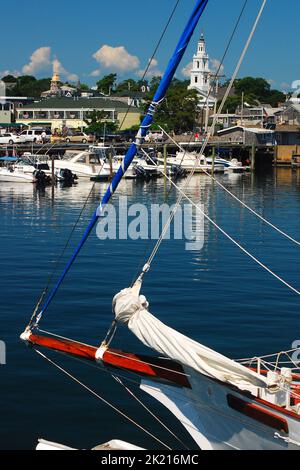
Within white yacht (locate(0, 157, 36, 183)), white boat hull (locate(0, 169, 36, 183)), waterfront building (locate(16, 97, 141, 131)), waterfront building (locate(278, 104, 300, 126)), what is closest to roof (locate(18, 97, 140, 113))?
waterfront building (locate(16, 97, 141, 131))

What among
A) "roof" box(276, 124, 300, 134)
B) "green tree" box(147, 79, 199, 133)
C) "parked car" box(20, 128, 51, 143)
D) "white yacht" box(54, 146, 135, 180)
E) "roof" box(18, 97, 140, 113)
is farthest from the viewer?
"roof" box(18, 97, 140, 113)

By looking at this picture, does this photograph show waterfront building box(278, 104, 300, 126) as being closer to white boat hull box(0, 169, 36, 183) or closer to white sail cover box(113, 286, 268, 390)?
white boat hull box(0, 169, 36, 183)

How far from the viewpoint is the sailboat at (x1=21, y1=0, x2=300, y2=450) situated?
46.0 ft

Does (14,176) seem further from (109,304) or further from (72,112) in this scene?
(72,112)

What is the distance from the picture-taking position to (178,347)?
14016 mm

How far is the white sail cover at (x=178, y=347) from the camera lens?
13961 mm

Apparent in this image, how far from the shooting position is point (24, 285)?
32.4 m

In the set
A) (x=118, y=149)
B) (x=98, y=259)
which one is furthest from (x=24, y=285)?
(x=118, y=149)

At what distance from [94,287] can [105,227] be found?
61.5 ft

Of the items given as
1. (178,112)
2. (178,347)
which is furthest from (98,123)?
(178,347)

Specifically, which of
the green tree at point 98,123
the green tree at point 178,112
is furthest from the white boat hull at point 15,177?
the green tree at point 178,112

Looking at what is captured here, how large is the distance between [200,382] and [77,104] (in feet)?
464

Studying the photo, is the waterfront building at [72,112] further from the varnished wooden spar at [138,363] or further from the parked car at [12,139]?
the varnished wooden spar at [138,363]
